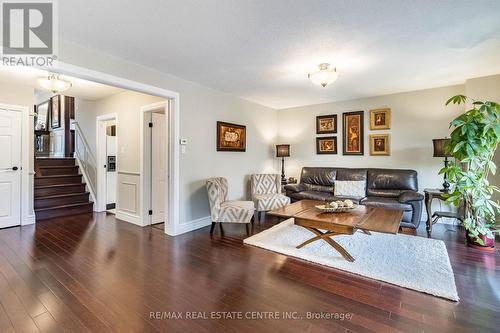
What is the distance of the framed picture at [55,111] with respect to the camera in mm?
6867

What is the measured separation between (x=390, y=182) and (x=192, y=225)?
3.68 metres

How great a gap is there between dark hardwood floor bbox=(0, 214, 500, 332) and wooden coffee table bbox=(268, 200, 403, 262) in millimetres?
418

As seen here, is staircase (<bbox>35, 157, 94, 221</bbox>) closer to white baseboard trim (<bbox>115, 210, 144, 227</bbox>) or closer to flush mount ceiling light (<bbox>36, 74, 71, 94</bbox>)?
white baseboard trim (<bbox>115, 210, 144, 227</bbox>)

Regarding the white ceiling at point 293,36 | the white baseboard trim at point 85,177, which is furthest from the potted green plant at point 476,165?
the white baseboard trim at point 85,177

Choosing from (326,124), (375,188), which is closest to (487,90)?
(375,188)

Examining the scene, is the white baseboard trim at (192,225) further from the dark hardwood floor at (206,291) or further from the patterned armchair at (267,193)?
the patterned armchair at (267,193)

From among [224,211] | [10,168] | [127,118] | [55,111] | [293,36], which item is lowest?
[224,211]

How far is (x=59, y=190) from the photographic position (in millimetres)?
5121

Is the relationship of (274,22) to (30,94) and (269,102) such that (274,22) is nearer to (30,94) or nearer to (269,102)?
(269,102)

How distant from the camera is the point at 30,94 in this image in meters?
4.31

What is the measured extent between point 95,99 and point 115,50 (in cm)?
311

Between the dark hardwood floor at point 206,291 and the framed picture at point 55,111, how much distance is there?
4889 millimetres

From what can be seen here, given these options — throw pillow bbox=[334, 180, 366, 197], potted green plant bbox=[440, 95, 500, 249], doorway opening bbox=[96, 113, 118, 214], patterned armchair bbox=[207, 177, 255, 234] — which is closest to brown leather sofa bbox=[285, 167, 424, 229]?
throw pillow bbox=[334, 180, 366, 197]

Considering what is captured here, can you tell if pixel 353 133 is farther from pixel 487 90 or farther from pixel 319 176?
pixel 487 90
